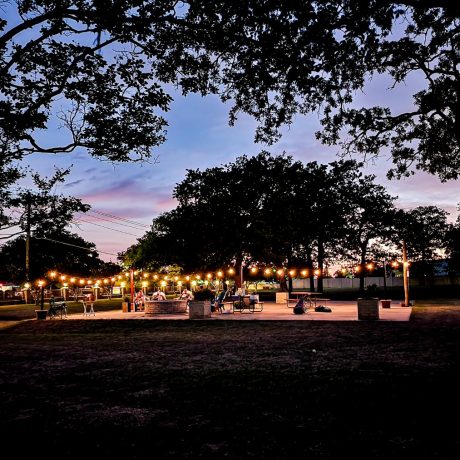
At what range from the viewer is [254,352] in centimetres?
909

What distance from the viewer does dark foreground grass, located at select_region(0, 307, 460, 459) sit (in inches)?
148

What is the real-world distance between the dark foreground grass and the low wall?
429 inches

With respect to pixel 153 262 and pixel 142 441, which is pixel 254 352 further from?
pixel 153 262

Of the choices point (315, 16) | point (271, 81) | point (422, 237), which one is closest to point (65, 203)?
point (271, 81)

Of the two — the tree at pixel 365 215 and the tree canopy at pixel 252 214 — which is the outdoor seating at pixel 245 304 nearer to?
the tree canopy at pixel 252 214

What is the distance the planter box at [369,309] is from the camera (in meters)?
15.2

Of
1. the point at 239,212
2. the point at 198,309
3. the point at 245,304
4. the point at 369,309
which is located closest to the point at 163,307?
the point at 198,309

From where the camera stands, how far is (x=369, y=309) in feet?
50.2

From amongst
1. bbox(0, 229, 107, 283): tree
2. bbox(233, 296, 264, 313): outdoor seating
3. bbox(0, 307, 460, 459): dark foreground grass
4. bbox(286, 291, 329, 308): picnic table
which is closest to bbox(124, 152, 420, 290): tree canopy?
bbox(286, 291, 329, 308): picnic table

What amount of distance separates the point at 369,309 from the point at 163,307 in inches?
431

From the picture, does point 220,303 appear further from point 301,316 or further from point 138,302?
point 138,302

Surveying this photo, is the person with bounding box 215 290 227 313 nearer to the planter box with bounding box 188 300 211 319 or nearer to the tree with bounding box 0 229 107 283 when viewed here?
the planter box with bounding box 188 300 211 319

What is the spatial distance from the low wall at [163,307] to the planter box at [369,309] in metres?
10.1

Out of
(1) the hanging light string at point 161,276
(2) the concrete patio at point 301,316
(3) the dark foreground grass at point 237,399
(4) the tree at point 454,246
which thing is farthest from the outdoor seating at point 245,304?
(4) the tree at point 454,246
